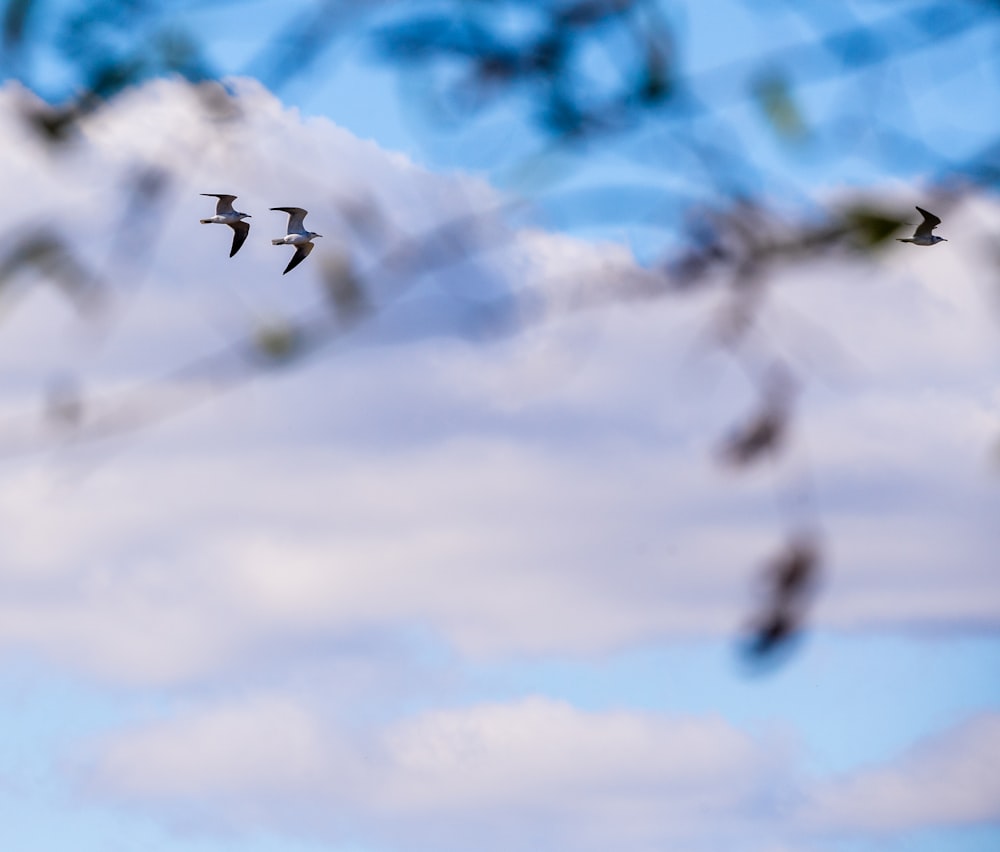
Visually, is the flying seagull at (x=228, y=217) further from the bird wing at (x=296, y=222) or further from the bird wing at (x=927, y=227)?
the bird wing at (x=927, y=227)

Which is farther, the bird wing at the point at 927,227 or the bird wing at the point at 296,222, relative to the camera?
the bird wing at the point at 296,222

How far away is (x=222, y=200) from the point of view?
1259cm

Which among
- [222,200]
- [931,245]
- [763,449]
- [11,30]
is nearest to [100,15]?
[11,30]

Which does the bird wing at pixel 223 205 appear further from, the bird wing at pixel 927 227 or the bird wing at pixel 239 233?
the bird wing at pixel 927 227

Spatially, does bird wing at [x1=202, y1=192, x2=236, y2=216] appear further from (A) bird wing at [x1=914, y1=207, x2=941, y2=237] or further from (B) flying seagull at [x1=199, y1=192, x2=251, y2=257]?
(A) bird wing at [x1=914, y1=207, x2=941, y2=237]

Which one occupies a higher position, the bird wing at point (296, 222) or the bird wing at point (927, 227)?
the bird wing at point (296, 222)

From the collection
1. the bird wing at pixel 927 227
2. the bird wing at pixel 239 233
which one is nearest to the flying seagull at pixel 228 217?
the bird wing at pixel 239 233

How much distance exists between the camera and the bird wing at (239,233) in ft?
40.9

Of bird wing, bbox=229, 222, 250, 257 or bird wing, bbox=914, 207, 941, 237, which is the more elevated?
bird wing, bbox=229, 222, 250, 257

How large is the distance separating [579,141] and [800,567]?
1100 millimetres

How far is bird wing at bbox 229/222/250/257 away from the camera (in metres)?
12.5

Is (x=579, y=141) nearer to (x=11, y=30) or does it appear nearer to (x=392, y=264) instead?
(x=392, y=264)

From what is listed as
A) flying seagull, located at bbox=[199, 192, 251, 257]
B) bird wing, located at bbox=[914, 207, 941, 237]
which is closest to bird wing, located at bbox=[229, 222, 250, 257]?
flying seagull, located at bbox=[199, 192, 251, 257]

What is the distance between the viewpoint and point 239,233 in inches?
533
